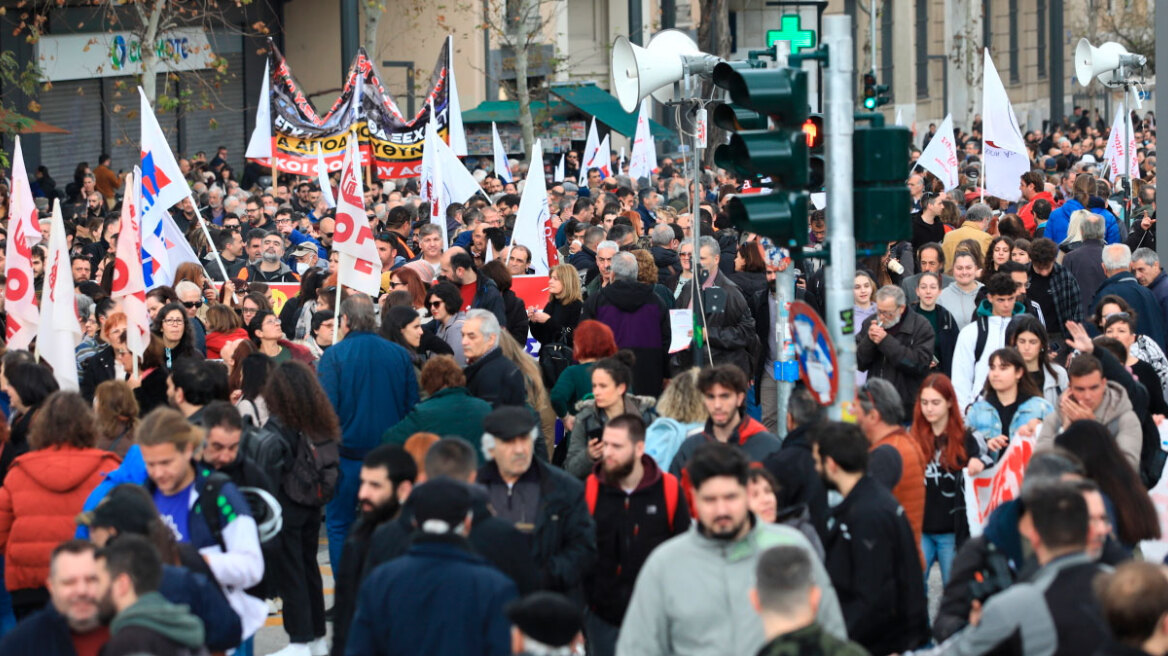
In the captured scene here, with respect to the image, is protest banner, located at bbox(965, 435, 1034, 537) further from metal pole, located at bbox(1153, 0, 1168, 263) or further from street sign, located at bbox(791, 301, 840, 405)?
metal pole, located at bbox(1153, 0, 1168, 263)

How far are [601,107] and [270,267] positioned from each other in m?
24.0

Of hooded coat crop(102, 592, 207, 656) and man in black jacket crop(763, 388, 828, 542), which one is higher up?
man in black jacket crop(763, 388, 828, 542)

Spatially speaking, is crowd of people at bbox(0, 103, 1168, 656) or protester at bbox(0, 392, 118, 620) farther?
protester at bbox(0, 392, 118, 620)

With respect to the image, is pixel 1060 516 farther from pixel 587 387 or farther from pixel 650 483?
pixel 587 387

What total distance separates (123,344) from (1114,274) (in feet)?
22.9

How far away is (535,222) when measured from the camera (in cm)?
1491

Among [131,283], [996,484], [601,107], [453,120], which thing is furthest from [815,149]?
[601,107]

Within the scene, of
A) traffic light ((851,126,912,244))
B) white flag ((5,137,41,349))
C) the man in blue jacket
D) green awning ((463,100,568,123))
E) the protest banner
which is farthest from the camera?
green awning ((463,100,568,123))

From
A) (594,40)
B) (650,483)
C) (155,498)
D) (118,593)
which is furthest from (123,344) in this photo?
(594,40)

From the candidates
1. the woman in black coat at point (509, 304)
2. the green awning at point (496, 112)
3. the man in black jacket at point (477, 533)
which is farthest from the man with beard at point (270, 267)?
the green awning at point (496, 112)

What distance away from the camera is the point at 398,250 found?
49.9ft

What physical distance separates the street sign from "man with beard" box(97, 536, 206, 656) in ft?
9.20

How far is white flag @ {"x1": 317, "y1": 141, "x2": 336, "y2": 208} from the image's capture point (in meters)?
19.7

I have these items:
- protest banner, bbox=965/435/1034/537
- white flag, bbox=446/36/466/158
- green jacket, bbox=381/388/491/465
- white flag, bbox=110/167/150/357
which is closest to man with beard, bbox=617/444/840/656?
protest banner, bbox=965/435/1034/537
